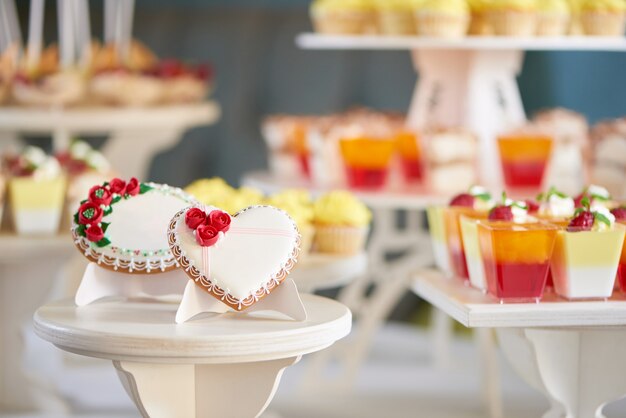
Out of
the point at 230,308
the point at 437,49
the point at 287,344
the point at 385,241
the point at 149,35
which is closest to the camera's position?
the point at 287,344

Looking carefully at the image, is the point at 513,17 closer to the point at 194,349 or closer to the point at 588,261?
the point at 588,261

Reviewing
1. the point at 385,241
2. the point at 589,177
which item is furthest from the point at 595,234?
the point at 385,241

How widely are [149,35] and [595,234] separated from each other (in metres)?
3.95

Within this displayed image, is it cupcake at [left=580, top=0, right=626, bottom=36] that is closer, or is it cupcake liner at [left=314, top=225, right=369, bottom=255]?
cupcake liner at [left=314, top=225, right=369, bottom=255]

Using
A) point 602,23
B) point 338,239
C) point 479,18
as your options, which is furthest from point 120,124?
point 602,23

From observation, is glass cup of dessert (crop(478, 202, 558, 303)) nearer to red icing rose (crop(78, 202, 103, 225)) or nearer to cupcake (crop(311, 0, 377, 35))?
red icing rose (crop(78, 202, 103, 225))

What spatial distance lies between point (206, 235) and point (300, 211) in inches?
40.2

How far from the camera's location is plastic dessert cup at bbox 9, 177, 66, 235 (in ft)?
9.74

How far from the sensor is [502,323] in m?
2.03

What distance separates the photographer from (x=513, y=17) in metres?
3.42

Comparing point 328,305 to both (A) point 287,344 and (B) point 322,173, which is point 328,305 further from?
(B) point 322,173

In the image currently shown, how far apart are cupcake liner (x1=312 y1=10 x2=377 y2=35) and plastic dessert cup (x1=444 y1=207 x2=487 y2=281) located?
4.82ft

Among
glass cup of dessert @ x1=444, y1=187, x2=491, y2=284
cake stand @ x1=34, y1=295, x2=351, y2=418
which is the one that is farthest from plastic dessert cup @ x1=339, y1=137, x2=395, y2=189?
cake stand @ x1=34, y1=295, x2=351, y2=418

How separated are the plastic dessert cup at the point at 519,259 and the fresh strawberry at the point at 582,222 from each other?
0.04 m
